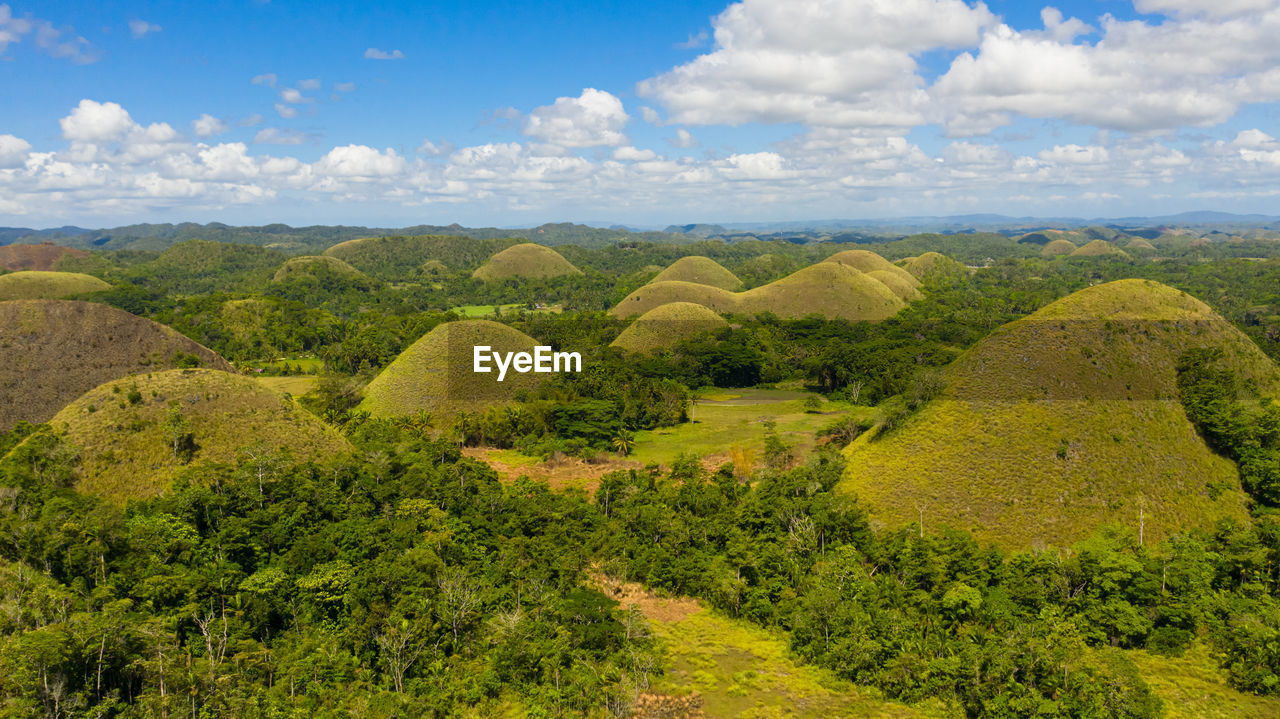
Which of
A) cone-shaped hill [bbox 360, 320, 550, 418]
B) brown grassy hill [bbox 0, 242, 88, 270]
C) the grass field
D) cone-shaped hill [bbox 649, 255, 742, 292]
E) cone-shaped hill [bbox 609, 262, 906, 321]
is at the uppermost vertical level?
brown grassy hill [bbox 0, 242, 88, 270]

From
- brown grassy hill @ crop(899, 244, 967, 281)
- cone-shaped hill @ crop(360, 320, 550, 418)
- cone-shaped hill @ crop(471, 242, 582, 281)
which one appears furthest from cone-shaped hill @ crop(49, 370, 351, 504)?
brown grassy hill @ crop(899, 244, 967, 281)

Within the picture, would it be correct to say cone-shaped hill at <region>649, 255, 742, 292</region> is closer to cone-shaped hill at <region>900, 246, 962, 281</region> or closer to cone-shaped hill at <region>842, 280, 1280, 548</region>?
cone-shaped hill at <region>900, 246, 962, 281</region>

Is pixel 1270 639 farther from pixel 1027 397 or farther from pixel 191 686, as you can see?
pixel 191 686

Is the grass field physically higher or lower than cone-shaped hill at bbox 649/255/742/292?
lower

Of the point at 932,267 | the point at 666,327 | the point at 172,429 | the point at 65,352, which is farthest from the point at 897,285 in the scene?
the point at 65,352

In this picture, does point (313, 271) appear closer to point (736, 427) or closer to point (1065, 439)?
point (736, 427)
